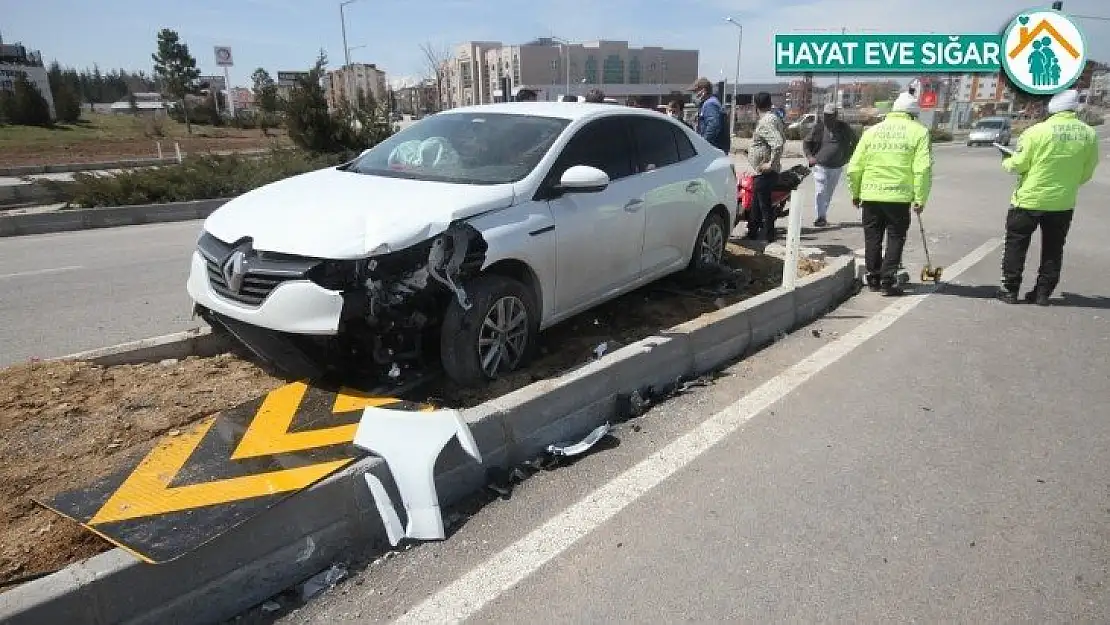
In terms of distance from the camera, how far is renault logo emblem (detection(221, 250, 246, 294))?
3678mm

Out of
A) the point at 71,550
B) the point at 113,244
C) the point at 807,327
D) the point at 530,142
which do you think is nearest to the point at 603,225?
the point at 530,142

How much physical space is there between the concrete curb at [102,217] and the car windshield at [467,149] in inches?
419

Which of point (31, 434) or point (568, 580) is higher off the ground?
point (31, 434)

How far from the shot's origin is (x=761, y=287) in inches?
270

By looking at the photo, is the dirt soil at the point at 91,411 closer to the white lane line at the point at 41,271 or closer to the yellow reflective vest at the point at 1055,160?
the yellow reflective vest at the point at 1055,160

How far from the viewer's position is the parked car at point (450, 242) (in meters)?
3.61

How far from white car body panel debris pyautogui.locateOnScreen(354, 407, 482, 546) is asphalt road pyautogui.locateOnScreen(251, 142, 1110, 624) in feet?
0.42

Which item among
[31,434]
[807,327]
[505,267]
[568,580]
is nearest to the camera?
[568,580]

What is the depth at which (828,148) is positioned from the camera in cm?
1066

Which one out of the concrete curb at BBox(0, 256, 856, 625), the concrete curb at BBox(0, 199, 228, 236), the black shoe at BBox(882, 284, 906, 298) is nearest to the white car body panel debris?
the concrete curb at BBox(0, 256, 856, 625)

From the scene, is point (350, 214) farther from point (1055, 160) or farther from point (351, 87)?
point (351, 87)

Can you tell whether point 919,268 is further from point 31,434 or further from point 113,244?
point 113,244

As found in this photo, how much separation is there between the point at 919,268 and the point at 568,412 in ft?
20.6

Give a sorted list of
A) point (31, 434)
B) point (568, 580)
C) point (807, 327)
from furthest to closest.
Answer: point (807, 327), point (31, 434), point (568, 580)
